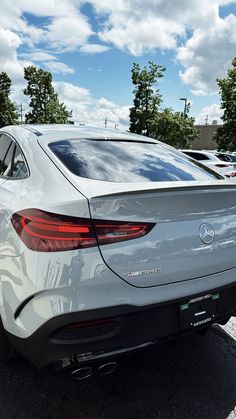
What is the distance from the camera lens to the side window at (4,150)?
Answer: 3129 mm

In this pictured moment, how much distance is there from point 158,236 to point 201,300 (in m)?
0.50

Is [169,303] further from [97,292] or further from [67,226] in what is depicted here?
[67,226]

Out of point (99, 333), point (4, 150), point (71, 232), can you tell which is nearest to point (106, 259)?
point (71, 232)

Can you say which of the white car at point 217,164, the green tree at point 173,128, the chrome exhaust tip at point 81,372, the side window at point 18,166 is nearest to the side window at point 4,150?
the side window at point 18,166

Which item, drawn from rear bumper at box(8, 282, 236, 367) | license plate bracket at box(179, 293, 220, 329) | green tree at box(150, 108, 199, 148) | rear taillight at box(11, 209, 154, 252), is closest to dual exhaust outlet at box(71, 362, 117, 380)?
rear bumper at box(8, 282, 236, 367)

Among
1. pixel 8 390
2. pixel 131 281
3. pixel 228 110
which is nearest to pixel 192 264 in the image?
pixel 131 281

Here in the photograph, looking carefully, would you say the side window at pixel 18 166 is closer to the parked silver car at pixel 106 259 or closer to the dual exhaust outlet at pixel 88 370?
the parked silver car at pixel 106 259

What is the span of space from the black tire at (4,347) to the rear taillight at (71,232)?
68cm

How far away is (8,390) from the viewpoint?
264cm

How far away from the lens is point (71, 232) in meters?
2.06

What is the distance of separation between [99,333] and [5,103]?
3146 cm

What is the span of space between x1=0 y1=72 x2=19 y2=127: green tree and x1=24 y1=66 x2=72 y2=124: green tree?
2.53 meters

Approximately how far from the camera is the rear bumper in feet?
6.75

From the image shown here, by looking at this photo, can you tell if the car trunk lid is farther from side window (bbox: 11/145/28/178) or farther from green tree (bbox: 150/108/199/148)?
green tree (bbox: 150/108/199/148)
